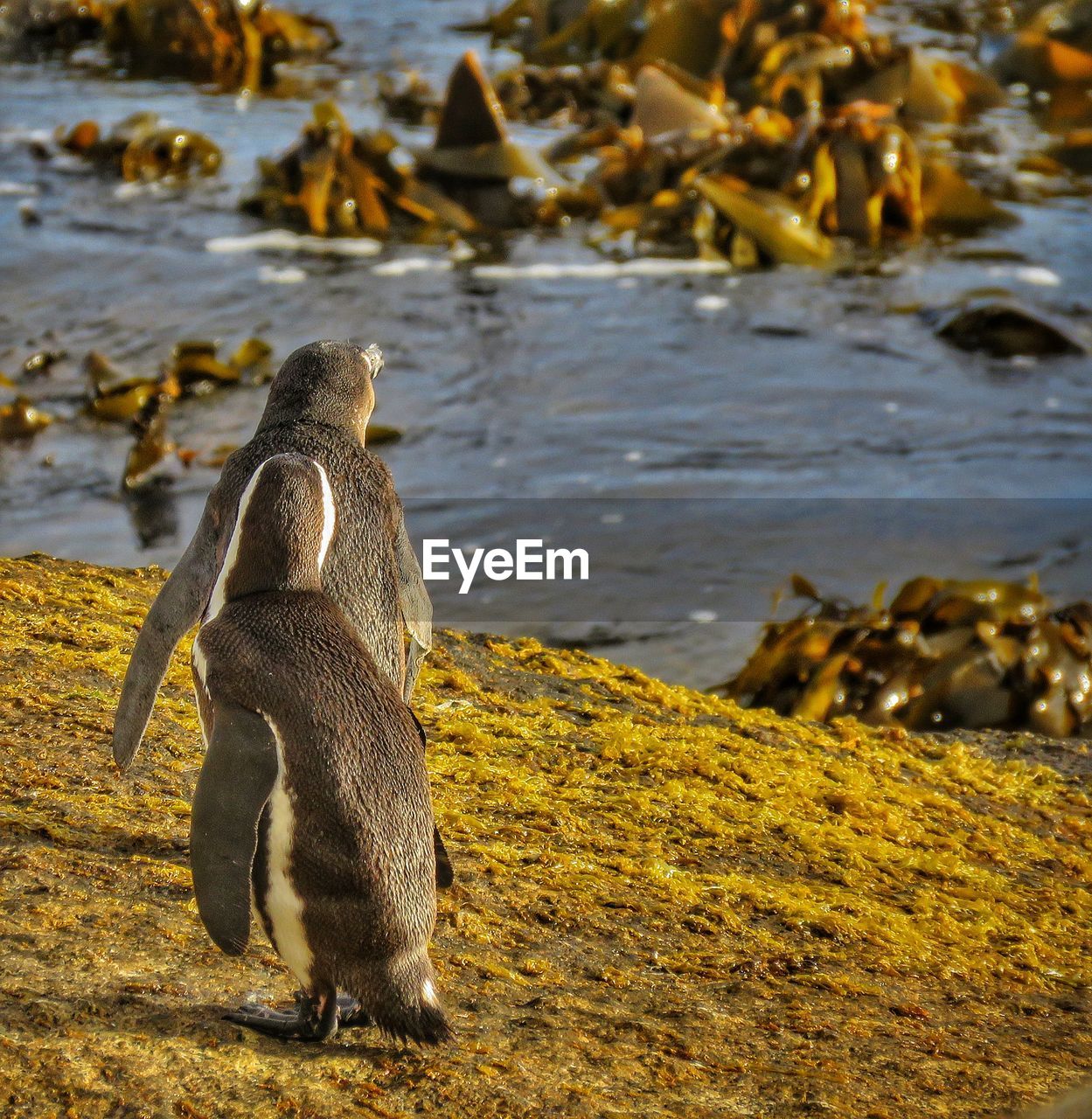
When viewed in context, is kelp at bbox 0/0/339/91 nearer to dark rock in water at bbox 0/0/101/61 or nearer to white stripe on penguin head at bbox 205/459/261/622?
dark rock in water at bbox 0/0/101/61

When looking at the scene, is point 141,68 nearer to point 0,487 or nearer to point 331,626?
point 0,487

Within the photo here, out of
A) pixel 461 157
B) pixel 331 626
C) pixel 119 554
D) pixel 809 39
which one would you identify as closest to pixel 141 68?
pixel 461 157

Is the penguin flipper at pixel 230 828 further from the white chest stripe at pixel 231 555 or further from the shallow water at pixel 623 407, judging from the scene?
the shallow water at pixel 623 407

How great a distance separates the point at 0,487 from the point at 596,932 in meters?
5.44

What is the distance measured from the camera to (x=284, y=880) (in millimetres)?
2492

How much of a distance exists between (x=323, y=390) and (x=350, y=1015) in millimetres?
1348

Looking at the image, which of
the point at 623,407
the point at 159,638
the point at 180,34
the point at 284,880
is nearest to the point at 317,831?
the point at 284,880

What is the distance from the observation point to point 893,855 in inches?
149

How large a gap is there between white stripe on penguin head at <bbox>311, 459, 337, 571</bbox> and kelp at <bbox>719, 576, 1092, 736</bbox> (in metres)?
2.67

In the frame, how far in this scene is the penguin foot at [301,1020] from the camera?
2.48 m

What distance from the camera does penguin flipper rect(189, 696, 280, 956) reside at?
2.44 m

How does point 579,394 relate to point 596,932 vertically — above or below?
below

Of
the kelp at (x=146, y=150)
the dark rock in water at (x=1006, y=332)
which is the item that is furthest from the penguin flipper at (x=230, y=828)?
the kelp at (x=146, y=150)

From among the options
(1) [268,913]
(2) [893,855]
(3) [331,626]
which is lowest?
(2) [893,855]
